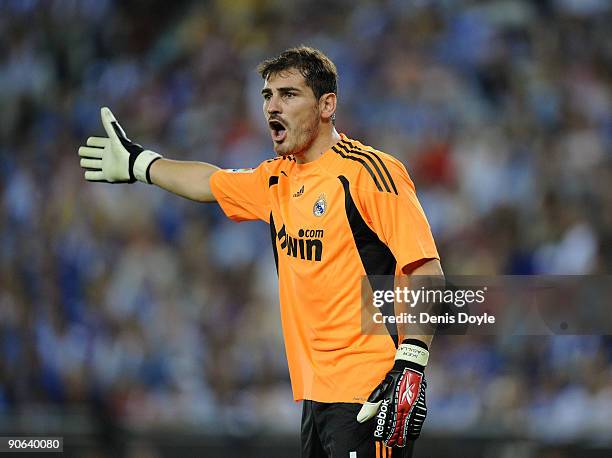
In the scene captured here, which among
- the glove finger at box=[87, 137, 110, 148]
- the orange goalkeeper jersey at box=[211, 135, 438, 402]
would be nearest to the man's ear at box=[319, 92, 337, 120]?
the orange goalkeeper jersey at box=[211, 135, 438, 402]

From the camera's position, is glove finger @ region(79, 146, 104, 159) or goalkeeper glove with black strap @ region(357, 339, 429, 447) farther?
glove finger @ region(79, 146, 104, 159)

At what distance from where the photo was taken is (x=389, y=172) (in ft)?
13.0

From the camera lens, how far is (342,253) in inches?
160

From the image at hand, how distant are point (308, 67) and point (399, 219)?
0.84m

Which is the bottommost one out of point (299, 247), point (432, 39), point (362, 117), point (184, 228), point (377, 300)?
point (377, 300)

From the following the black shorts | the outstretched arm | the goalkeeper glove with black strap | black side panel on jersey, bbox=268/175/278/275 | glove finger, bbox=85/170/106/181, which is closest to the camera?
the goalkeeper glove with black strap

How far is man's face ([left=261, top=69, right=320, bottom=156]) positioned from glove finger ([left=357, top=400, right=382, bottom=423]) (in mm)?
1128

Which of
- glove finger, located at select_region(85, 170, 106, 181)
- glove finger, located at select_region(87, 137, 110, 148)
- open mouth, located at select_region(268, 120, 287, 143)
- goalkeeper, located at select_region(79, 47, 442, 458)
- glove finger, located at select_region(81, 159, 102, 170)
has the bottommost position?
goalkeeper, located at select_region(79, 47, 442, 458)

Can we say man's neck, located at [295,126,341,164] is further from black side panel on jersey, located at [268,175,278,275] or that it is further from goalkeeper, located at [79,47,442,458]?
black side panel on jersey, located at [268,175,278,275]

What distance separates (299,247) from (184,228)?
16.2 ft

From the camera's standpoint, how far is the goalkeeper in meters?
3.85

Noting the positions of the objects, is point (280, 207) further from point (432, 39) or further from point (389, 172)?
point (432, 39)

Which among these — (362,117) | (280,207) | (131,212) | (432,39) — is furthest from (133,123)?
(280,207)

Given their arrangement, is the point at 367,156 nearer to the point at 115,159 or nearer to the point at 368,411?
the point at 368,411
